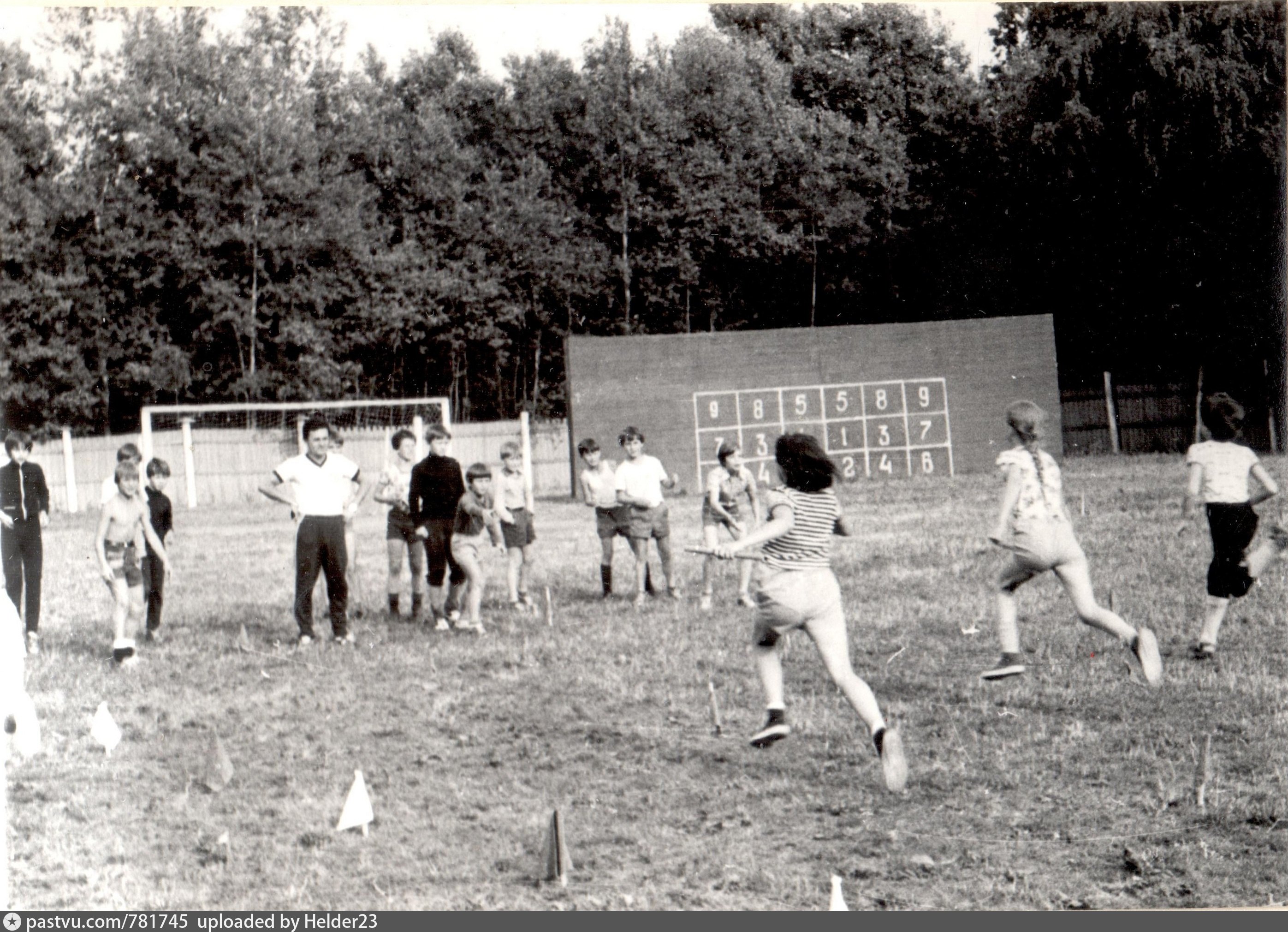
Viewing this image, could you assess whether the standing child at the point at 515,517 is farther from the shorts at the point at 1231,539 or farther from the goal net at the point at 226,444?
the goal net at the point at 226,444

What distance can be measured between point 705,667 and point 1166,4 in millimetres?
10545

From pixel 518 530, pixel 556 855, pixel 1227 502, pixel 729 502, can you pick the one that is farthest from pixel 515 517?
pixel 556 855

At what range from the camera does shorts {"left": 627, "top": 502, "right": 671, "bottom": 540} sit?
12516 millimetres

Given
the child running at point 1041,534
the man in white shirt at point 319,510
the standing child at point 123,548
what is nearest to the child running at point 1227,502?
the child running at point 1041,534

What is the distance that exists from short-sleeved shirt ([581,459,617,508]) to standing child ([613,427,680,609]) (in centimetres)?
5

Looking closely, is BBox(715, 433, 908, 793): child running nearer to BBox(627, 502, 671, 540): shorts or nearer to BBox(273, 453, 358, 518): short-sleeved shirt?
BBox(273, 453, 358, 518): short-sleeved shirt

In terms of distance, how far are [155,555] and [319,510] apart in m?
1.65

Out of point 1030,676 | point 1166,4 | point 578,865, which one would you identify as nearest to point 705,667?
point 1030,676

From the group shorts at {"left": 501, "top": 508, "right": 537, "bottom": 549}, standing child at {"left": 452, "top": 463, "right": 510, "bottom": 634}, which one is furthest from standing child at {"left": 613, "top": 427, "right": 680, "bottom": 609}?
standing child at {"left": 452, "top": 463, "right": 510, "bottom": 634}

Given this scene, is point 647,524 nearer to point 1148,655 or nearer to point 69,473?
point 1148,655

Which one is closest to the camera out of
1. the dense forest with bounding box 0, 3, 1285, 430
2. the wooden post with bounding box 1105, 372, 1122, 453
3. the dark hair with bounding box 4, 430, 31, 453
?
the dark hair with bounding box 4, 430, 31, 453

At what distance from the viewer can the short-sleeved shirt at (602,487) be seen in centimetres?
1267

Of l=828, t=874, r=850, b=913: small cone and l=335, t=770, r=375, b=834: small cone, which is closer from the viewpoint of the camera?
l=828, t=874, r=850, b=913: small cone

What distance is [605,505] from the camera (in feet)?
42.0
